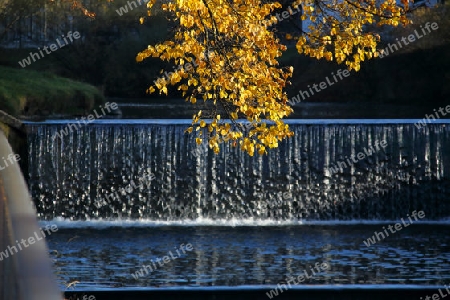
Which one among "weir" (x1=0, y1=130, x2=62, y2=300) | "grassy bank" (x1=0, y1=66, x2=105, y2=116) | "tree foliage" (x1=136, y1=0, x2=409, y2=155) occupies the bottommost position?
"weir" (x1=0, y1=130, x2=62, y2=300)

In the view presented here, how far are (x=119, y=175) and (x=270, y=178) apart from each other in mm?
2852

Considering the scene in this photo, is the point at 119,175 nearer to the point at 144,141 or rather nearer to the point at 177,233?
the point at 144,141

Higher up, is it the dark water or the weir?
the weir

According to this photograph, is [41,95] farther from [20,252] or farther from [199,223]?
[20,252]

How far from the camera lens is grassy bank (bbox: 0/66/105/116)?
21.4 metres

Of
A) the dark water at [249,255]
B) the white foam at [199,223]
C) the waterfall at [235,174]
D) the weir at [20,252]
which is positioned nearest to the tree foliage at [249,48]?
the dark water at [249,255]

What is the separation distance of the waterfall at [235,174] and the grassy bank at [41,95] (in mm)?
4600

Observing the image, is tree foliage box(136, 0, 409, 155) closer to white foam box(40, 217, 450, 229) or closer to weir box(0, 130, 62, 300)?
weir box(0, 130, 62, 300)

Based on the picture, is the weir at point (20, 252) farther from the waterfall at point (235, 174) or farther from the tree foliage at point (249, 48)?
the waterfall at point (235, 174)

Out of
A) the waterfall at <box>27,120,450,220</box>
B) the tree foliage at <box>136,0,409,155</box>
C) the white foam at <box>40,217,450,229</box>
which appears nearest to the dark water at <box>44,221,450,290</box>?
the white foam at <box>40,217,450,229</box>

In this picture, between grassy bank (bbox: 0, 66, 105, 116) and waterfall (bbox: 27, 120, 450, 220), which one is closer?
waterfall (bbox: 27, 120, 450, 220)

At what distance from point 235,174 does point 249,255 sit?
4.57m

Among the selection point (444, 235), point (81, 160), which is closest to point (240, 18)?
point (444, 235)

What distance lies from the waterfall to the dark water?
81cm
